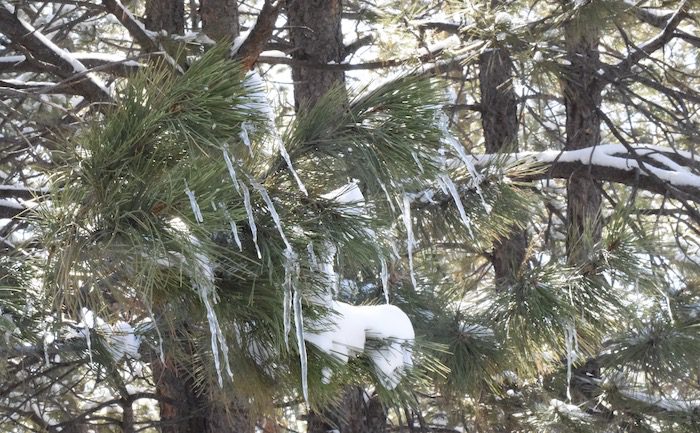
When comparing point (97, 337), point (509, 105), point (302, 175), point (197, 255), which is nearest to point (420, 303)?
point (97, 337)

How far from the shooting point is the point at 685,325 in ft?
10.0

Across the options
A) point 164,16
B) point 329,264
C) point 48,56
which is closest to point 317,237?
point 329,264

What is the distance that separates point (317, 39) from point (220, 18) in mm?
926

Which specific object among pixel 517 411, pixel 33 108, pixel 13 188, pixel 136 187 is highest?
pixel 33 108

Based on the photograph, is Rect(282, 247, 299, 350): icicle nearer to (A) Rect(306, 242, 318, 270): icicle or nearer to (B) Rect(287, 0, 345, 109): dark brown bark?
(A) Rect(306, 242, 318, 270): icicle

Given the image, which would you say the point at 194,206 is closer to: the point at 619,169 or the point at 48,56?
the point at 48,56

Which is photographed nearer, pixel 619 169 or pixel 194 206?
pixel 194 206

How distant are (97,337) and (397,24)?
1938 millimetres

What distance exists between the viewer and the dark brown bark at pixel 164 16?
3.73 m

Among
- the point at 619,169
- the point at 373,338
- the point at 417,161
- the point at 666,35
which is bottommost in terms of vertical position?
the point at 373,338

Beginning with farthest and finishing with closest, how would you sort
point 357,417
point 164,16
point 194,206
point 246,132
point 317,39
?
1. point 357,417
2. point 317,39
3. point 164,16
4. point 246,132
5. point 194,206

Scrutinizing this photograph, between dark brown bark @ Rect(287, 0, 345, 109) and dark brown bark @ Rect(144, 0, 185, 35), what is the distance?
1.86ft

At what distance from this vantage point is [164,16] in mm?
3748

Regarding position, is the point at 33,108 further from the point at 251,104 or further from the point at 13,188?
the point at 251,104
